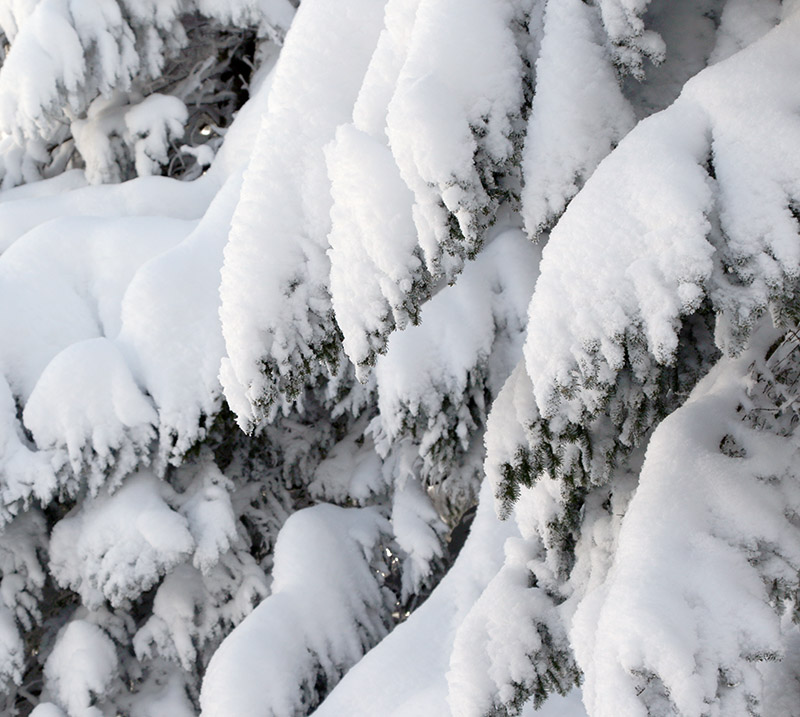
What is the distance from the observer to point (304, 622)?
11.5 feet

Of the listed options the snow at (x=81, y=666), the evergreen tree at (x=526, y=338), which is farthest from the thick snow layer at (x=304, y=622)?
the snow at (x=81, y=666)

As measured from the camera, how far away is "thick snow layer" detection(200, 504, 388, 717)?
3.18m

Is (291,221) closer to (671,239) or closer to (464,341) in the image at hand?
(671,239)

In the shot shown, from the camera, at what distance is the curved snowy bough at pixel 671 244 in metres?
1.07

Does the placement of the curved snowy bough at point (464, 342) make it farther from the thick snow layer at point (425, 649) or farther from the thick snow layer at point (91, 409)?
the thick snow layer at point (91, 409)

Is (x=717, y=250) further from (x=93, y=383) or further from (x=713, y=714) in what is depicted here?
(x=93, y=383)

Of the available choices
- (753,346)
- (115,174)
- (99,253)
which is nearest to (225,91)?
(115,174)

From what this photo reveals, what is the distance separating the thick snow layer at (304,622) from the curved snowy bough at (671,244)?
2.33m

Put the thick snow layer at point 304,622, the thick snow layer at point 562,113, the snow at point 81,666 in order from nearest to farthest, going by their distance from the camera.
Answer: the thick snow layer at point 562,113
the thick snow layer at point 304,622
the snow at point 81,666

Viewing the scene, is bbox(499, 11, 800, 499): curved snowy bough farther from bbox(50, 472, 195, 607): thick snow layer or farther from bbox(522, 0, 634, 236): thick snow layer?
bbox(50, 472, 195, 607): thick snow layer

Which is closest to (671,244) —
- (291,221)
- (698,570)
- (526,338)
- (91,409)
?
(526,338)

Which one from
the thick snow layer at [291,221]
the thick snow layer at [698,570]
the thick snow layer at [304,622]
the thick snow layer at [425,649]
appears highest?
the thick snow layer at [291,221]

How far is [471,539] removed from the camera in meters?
2.99

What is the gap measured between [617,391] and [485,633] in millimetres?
643
